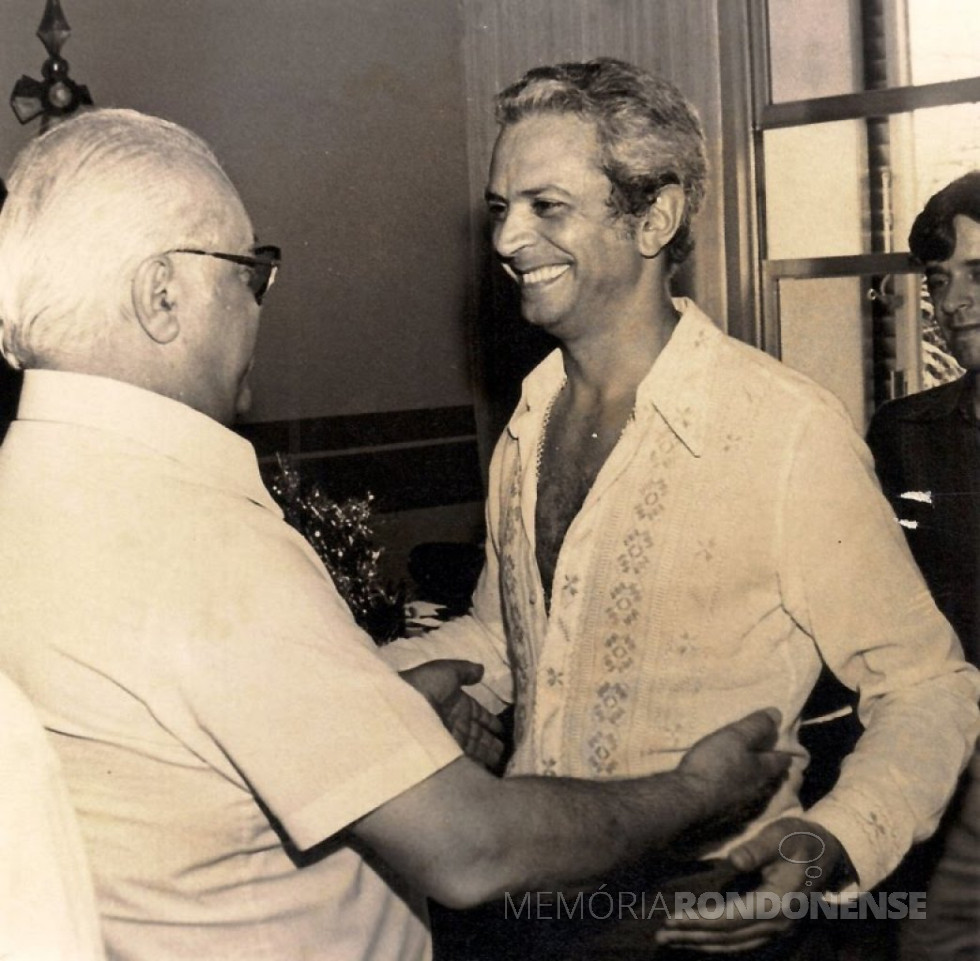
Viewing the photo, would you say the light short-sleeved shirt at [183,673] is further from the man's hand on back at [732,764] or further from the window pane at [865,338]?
the window pane at [865,338]

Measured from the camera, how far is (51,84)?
149 inches

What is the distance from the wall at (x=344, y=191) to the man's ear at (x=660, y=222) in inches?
117

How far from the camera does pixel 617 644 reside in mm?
1544

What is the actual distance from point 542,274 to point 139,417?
Answer: 750 mm

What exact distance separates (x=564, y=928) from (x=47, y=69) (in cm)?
330

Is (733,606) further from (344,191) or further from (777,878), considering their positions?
(344,191)

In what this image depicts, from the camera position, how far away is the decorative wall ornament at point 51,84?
3.79m

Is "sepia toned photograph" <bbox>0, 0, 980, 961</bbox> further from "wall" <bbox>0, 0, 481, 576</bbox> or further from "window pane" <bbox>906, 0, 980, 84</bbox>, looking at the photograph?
"wall" <bbox>0, 0, 481, 576</bbox>

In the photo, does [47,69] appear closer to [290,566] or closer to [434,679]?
[434,679]

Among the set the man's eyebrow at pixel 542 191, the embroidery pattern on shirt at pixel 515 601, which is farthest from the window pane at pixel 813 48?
the embroidery pattern on shirt at pixel 515 601

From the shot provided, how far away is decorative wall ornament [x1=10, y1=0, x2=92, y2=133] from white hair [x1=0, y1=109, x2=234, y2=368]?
300 centimetres

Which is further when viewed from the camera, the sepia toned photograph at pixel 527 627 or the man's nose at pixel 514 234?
the man's nose at pixel 514 234

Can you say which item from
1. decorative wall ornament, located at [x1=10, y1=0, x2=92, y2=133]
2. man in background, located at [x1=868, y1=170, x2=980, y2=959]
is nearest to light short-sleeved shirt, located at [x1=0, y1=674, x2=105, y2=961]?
man in background, located at [x1=868, y1=170, x2=980, y2=959]

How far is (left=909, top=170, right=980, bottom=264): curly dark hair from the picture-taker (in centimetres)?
220
